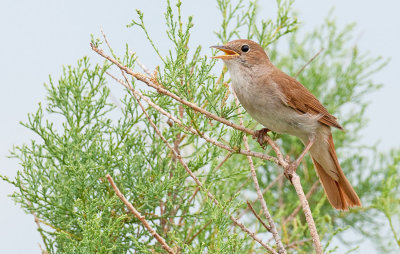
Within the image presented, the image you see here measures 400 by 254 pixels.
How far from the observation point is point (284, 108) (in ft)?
13.4

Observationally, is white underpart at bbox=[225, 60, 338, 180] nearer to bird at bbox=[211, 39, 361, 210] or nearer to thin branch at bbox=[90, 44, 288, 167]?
bird at bbox=[211, 39, 361, 210]

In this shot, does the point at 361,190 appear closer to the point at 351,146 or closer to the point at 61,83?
the point at 351,146

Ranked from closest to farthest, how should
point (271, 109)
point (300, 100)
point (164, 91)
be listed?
point (164, 91), point (271, 109), point (300, 100)

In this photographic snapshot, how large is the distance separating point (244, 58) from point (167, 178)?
3.22 feet

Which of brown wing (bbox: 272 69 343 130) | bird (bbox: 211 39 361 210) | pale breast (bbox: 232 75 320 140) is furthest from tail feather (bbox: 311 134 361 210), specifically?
pale breast (bbox: 232 75 320 140)

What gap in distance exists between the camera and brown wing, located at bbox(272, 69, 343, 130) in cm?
414

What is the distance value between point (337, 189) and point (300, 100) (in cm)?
65

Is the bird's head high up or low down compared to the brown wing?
up

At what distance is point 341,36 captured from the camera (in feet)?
20.0

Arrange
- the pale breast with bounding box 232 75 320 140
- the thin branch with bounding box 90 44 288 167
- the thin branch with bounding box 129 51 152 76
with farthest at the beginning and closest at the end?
the pale breast with bounding box 232 75 320 140 → the thin branch with bounding box 129 51 152 76 → the thin branch with bounding box 90 44 288 167

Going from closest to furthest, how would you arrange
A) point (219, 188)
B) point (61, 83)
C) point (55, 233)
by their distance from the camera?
point (55, 233) → point (61, 83) → point (219, 188)

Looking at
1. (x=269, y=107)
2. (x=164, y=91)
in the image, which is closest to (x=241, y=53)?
(x=269, y=107)

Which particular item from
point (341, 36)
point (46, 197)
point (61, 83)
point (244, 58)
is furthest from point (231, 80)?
point (341, 36)

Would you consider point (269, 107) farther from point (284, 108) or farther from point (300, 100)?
point (300, 100)
